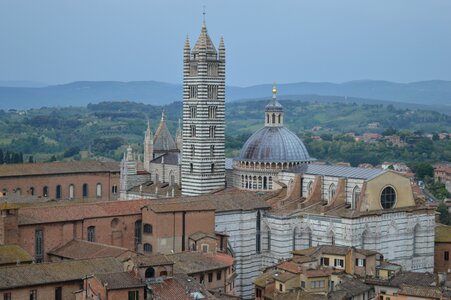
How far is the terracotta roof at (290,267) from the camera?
47.6 metres

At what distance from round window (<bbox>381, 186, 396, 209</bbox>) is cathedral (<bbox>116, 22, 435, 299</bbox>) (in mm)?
60

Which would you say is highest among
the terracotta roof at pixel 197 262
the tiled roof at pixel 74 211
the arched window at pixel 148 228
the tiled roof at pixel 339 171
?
the tiled roof at pixel 339 171

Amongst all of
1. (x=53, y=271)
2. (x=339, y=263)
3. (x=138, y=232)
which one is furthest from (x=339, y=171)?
(x=53, y=271)

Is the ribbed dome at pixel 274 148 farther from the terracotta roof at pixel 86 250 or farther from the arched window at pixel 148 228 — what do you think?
the terracotta roof at pixel 86 250

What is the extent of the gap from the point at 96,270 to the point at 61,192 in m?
38.1

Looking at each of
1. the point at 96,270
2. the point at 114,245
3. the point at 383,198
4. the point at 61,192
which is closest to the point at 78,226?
the point at 114,245

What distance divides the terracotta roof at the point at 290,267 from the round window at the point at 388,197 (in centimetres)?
1007

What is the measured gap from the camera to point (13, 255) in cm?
4631

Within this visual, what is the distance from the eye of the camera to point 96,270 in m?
44.4

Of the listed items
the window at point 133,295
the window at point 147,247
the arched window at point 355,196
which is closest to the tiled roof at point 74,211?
the window at point 147,247

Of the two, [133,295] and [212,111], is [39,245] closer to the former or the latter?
[133,295]

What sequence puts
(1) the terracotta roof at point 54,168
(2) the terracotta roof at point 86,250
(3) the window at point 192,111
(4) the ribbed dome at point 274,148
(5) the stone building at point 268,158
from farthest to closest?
(1) the terracotta roof at point 54,168
(3) the window at point 192,111
(4) the ribbed dome at point 274,148
(5) the stone building at point 268,158
(2) the terracotta roof at point 86,250

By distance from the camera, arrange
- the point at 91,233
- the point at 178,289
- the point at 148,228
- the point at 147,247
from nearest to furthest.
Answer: the point at 178,289
the point at 91,233
the point at 147,247
the point at 148,228

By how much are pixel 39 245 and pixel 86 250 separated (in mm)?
3029
